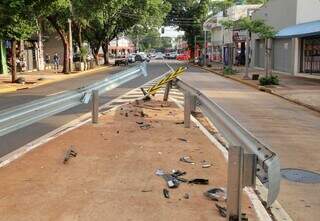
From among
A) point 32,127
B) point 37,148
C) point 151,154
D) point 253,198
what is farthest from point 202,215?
point 32,127

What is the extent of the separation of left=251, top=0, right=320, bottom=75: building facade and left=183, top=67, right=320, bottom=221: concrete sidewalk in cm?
1185

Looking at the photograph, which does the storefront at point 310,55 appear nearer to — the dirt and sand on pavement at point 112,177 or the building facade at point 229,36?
the building facade at point 229,36

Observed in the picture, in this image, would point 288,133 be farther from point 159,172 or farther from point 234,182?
point 234,182

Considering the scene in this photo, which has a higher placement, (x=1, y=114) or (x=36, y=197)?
(x=1, y=114)

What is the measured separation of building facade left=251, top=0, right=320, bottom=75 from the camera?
3394cm

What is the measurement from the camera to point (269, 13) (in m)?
44.6

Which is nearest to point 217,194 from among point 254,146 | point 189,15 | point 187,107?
point 254,146

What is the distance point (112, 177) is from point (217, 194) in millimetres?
1554

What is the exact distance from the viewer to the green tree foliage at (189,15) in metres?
81.0

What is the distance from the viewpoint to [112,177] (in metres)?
7.29

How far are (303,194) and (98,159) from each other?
10.3ft

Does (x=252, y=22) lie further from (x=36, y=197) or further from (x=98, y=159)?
(x=36, y=197)

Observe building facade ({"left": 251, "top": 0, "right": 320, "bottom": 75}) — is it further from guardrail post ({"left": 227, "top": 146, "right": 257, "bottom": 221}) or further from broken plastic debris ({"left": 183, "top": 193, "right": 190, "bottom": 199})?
guardrail post ({"left": 227, "top": 146, "right": 257, "bottom": 221})

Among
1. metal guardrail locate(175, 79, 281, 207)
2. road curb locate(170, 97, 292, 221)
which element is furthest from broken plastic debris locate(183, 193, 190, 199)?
metal guardrail locate(175, 79, 281, 207)
